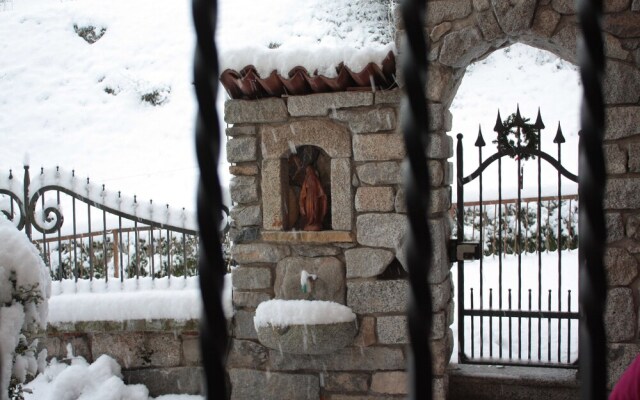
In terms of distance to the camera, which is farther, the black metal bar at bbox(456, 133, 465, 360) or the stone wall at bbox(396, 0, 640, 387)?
the black metal bar at bbox(456, 133, 465, 360)

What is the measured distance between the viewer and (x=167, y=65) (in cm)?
1822

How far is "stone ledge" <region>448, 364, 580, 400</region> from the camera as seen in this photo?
4.27 metres

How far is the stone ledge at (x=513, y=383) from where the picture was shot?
4.27m

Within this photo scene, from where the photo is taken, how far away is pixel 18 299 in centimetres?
277

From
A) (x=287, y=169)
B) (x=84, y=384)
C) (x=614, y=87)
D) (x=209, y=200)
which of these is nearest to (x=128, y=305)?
(x=84, y=384)

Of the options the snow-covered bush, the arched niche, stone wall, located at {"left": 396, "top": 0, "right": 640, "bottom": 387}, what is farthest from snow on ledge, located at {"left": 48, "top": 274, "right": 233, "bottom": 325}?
stone wall, located at {"left": 396, "top": 0, "right": 640, "bottom": 387}

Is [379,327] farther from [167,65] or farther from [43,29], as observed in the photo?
[43,29]

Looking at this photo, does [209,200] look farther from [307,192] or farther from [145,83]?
[145,83]

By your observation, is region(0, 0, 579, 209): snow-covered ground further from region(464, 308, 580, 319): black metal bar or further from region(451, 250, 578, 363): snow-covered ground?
region(464, 308, 580, 319): black metal bar

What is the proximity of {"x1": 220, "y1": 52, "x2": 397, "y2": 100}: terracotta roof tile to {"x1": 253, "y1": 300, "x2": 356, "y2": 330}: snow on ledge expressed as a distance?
1.50 metres

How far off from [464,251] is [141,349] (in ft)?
8.68

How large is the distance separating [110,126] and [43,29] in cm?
581

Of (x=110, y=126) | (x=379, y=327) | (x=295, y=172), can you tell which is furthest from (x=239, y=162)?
(x=110, y=126)

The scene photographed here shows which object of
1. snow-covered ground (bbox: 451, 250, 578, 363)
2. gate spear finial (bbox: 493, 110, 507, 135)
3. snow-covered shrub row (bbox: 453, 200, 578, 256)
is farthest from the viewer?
snow-covered shrub row (bbox: 453, 200, 578, 256)
